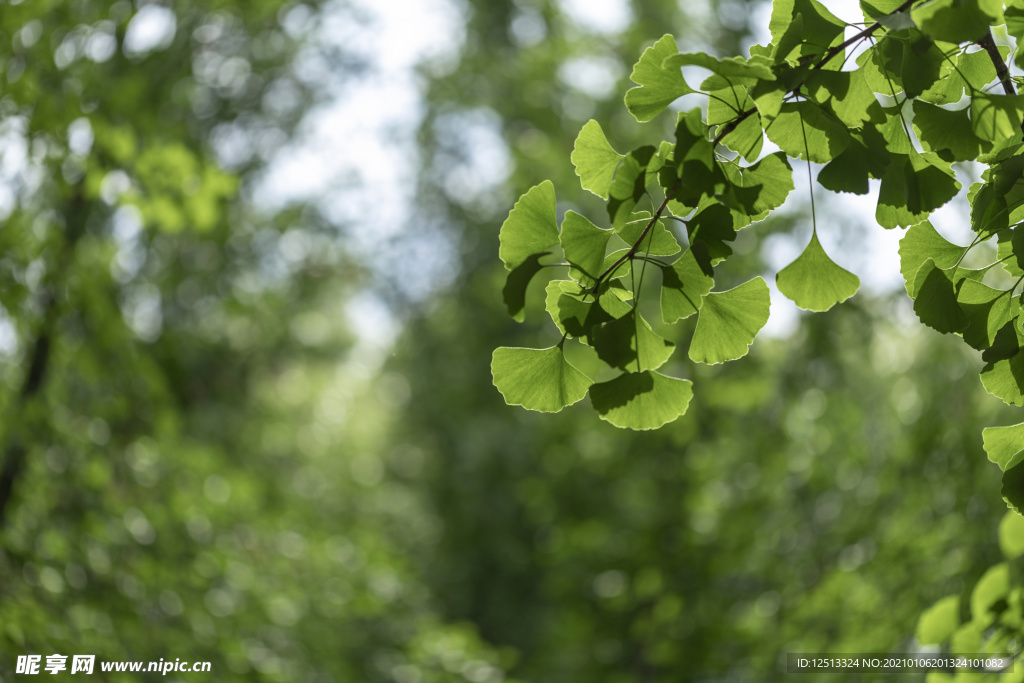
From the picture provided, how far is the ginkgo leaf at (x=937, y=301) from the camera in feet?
1.36

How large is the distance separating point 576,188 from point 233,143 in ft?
6.39

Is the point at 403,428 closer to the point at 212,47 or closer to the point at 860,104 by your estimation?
the point at 212,47

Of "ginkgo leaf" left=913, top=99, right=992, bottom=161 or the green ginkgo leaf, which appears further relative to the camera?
the green ginkgo leaf

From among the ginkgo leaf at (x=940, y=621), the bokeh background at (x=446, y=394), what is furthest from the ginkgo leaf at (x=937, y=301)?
the bokeh background at (x=446, y=394)

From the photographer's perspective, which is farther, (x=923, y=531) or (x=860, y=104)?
(x=923, y=531)

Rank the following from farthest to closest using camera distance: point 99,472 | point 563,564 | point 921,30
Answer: point 563,564, point 99,472, point 921,30

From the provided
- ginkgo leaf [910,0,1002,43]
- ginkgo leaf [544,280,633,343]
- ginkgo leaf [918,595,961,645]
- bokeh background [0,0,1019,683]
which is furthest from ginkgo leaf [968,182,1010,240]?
bokeh background [0,0,1019,683]

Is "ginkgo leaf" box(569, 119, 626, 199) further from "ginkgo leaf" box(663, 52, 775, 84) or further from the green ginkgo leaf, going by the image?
the green ginkgo leaf

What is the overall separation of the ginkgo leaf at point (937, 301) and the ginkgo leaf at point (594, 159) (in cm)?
Result: 20

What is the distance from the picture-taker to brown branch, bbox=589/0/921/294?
38 cm

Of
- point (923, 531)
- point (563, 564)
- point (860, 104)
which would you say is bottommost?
point (563, 564)

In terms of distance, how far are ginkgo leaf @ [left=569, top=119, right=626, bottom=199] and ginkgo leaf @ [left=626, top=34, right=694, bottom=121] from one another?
1.1 inches

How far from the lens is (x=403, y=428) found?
5777 millimetres

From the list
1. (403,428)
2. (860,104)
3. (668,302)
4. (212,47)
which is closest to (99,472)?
(212,47)
